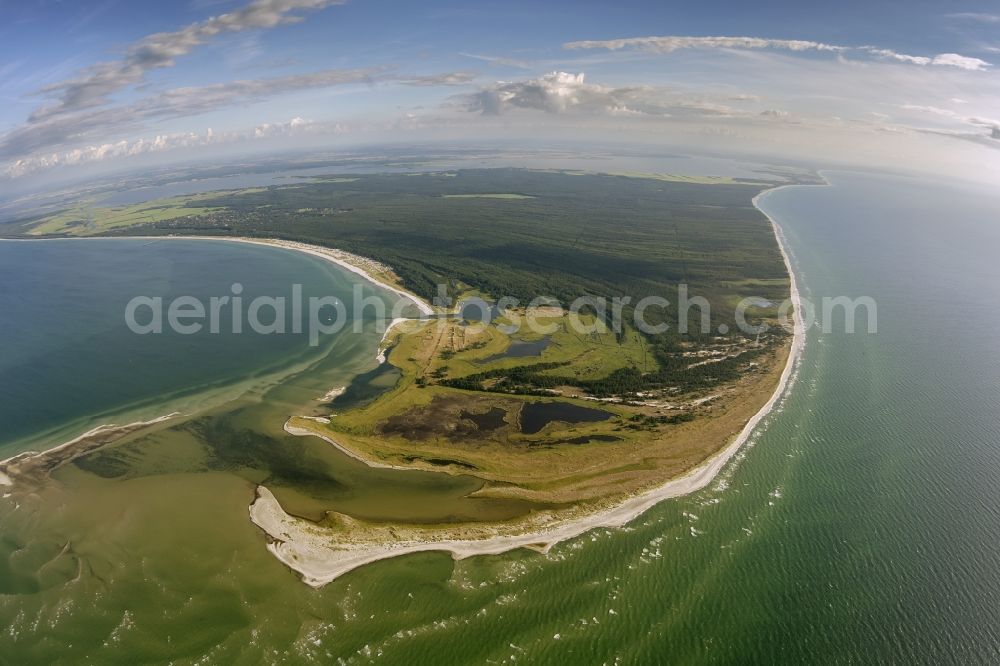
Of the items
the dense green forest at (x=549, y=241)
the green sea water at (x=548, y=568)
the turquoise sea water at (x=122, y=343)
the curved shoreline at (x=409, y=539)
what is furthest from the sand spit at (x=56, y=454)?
the dense green forest at (x=549, y=241)

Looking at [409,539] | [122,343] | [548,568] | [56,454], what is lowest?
[548,568]

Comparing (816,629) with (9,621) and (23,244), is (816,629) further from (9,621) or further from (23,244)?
(23,244)

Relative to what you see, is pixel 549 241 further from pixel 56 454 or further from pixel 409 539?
pixel 56 454

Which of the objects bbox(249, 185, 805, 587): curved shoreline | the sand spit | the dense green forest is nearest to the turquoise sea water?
the sand spit

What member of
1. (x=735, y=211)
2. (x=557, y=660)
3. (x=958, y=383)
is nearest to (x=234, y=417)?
(x=557, y=660)

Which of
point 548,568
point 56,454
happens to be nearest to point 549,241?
point 548,568

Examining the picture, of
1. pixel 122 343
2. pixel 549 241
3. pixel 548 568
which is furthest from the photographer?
pixel 549 241

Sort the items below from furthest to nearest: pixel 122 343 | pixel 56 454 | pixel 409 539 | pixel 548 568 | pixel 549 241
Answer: pixel 549 241, pixel 122 343, pixel 56 454, pixel 409 539, pixel 548 568
